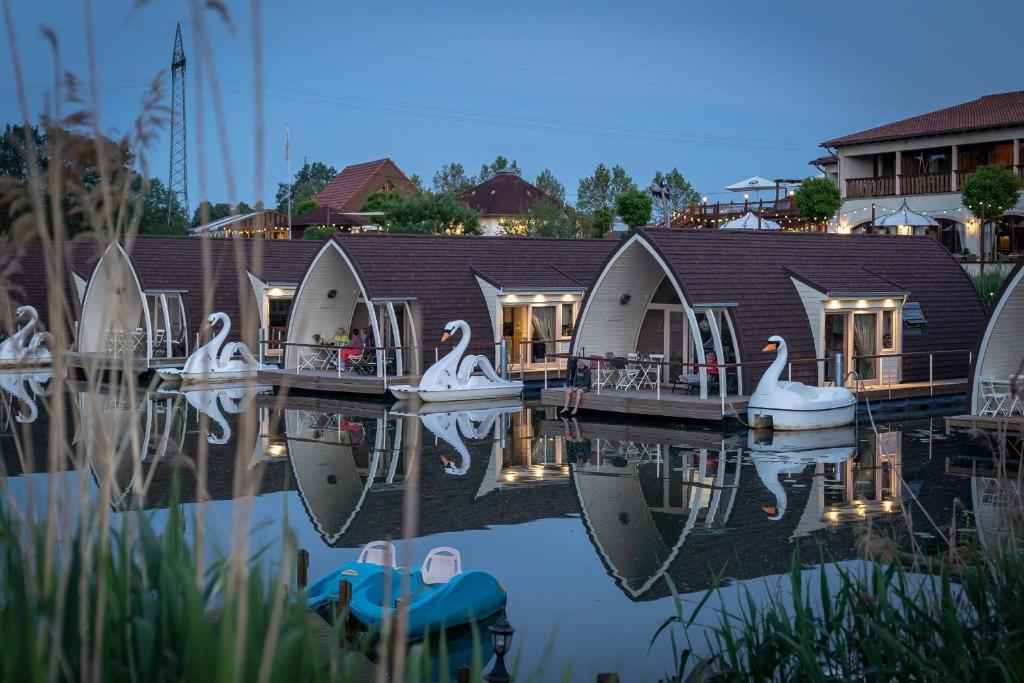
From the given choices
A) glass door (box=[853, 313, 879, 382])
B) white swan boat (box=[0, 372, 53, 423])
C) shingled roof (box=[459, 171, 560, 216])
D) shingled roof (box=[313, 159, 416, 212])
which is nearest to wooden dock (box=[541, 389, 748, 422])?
glass door (box=[853, 313, 879, 382])

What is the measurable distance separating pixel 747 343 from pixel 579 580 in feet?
38.3

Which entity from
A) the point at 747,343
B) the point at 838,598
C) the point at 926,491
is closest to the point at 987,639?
the point at 838,598

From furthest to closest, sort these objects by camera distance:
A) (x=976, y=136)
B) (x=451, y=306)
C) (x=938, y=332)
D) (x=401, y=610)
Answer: (x=976, y=136)
(x=451, y=306)
(x=938, y=332)
(x=401, y=610)

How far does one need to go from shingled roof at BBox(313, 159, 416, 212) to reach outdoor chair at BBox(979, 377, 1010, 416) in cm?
5549

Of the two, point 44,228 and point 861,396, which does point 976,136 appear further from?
point 44,228

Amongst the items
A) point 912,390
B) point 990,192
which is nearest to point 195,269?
point 912,390

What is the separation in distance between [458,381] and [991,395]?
961cm

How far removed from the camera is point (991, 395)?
18.5 metres

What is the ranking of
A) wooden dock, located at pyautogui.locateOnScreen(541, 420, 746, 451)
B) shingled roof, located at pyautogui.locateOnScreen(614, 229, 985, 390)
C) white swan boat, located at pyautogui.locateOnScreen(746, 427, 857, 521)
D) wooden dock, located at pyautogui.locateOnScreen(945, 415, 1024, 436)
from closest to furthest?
white swan boat, located at pyautogui.locateOnScreen(746, 427, 857, 521)
wooden dock, located at pyautogui.locateOnScreen(945, 415, 1024, 436)
wooden dock, located at pyautogui.locateOnScreen(541, 420, 746, 451)
shingled roof, located at pyautogui.locateOnScreen(614, 229, 985, 390)

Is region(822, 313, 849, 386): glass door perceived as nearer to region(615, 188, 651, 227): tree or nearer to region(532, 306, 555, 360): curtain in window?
region(532, 306, 555, 360): curtain in window

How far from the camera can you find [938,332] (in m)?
24.6

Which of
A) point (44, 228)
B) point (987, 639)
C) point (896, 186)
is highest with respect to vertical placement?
point (896, 186)

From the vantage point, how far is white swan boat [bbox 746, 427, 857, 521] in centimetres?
1528

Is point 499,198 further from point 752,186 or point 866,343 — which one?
point 866,343
